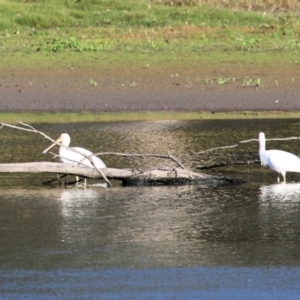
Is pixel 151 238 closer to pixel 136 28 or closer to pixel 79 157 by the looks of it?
pixel 79 157

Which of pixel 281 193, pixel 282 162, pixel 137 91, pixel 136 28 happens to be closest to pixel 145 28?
pixel 136 28

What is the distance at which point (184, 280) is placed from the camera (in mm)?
6051

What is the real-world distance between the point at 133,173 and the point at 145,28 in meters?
11.9

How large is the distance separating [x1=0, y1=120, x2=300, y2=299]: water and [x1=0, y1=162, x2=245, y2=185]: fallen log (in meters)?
0.13

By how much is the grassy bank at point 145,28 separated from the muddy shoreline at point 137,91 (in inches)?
48.4

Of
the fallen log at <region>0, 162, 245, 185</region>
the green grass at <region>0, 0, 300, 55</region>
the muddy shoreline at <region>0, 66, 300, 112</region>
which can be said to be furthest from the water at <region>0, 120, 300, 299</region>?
the green grass at <region>0, 0, 300, 55</region>

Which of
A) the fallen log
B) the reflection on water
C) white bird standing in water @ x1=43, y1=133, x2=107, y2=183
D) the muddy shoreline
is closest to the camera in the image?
the reflection on water

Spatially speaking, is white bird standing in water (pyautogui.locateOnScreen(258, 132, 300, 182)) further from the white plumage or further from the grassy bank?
the grassy bank

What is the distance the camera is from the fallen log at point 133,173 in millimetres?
9344

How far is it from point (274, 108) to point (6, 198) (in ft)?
25.2

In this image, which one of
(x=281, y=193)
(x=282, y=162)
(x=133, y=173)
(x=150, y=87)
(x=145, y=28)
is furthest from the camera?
(x=145, y=28)

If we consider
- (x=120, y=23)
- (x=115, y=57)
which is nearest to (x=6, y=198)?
(x=115, y=57)

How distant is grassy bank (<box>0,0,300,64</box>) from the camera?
19.0 metres

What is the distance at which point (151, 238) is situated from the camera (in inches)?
281
